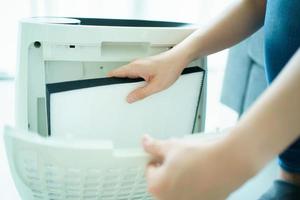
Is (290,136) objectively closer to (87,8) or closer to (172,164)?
(172,164)

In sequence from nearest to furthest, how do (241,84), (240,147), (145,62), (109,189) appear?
(240,147)
(109,189)
(145,62)
(241,84)

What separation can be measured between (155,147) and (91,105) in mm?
162

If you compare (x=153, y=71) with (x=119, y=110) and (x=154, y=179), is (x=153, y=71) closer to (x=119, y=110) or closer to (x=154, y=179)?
(x=119, y=110)

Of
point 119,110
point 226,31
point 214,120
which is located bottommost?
point 214,120

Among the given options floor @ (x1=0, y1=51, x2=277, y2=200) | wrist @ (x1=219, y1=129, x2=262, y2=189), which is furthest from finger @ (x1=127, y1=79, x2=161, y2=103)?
wrist @ (x1=219, y1=129, x2=262, y2=189)

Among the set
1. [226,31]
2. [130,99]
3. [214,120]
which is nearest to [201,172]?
[130,99]

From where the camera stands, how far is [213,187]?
1.06 feet

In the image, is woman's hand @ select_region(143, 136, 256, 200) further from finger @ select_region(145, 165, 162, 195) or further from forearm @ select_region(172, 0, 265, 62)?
forearm @ select_region(172, 0, 265, 62)

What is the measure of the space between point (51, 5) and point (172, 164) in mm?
1195

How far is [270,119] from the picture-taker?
317mm

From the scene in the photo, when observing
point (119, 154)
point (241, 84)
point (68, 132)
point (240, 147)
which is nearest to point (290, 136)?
point (240, 147)

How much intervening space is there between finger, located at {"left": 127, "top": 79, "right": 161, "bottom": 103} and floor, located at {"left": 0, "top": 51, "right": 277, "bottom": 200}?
106mm

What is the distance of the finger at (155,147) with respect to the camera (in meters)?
0.36

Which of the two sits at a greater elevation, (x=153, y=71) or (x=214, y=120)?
(x=153, y=71)
